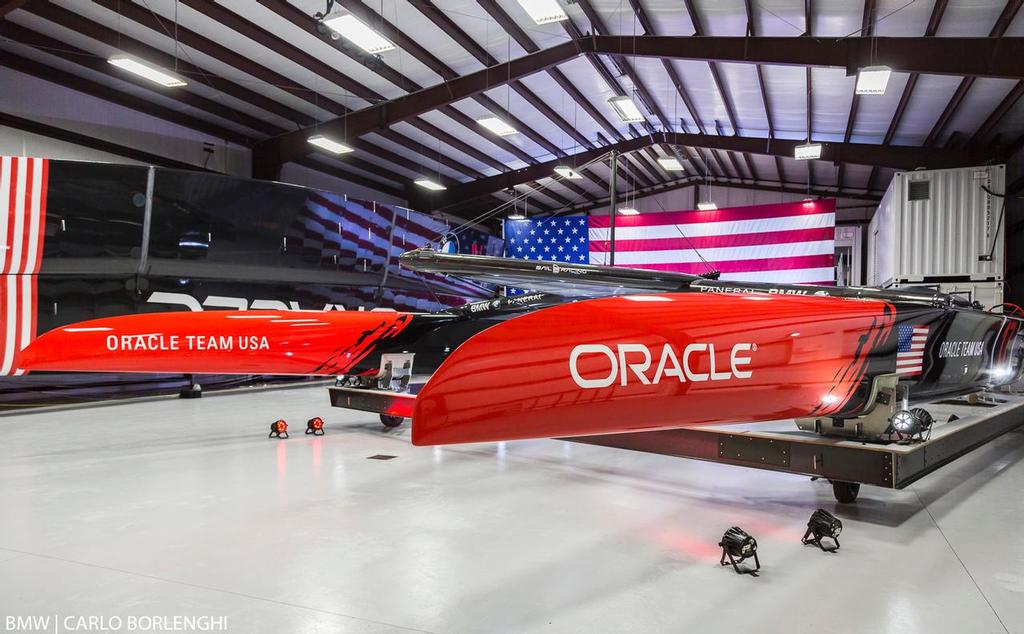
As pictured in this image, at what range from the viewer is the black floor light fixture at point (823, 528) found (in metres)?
2.06

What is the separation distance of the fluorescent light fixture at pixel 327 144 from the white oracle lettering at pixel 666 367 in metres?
9.26

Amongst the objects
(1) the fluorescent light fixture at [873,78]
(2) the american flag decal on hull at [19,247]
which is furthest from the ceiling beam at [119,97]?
(1) the fluorescent light fixture at [873,78]

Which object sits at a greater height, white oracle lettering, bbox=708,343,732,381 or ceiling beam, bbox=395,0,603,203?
ceiling beam, bbox=395,0,603,203

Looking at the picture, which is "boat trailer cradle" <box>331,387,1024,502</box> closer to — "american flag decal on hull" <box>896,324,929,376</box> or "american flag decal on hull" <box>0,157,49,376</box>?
"american flag decal on hull" <box>896,324,929,376</box>

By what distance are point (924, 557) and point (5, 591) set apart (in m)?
3.05

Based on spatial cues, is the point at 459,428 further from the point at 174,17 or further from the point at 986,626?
the point at 174,17

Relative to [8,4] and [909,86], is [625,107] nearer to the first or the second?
[909,86]

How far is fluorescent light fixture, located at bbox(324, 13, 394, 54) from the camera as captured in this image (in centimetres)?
593

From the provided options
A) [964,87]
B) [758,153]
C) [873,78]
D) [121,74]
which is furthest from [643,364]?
[758,153]

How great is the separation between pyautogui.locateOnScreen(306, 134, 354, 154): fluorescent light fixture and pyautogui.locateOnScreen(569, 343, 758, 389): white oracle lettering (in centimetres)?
924

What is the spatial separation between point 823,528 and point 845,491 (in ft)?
2.27

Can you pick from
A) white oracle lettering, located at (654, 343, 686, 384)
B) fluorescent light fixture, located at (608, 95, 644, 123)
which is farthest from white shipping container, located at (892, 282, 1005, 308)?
white oracle lettering, located at (654, 343, 686, 384)

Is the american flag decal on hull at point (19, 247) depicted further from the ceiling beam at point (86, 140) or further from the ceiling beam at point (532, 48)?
the ceiling beam at point (532, 48)

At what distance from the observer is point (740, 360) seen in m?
1.92
